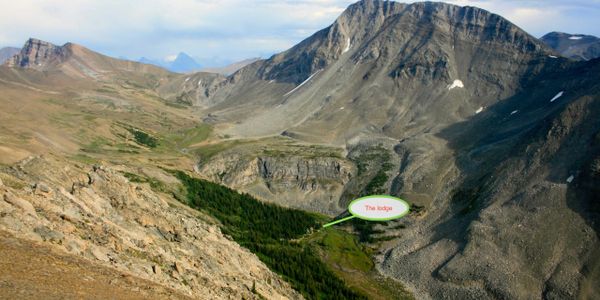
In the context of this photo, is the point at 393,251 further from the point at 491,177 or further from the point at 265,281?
the point at 265,281

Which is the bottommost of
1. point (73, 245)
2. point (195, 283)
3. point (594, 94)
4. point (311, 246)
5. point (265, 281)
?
point (311, 246)

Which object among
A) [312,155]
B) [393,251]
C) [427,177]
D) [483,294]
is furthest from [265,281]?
[312,155]

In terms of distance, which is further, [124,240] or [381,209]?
[381,209]

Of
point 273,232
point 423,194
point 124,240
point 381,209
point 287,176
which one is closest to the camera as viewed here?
point 124,240

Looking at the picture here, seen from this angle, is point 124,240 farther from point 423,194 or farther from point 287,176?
point 287,176

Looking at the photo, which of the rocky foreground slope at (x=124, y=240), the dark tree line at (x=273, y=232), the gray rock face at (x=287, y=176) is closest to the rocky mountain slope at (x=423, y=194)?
the rocky foreground slope at (x=124, y=240)

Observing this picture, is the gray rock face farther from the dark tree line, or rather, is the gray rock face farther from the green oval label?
the green oval label

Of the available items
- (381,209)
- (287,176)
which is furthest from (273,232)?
(287,176)

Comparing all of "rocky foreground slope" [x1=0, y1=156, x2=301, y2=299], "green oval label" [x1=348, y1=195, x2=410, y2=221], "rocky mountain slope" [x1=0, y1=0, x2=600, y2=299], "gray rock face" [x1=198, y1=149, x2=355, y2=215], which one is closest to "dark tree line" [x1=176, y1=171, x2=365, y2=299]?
"green oval label" [x1=348, y1=195, x2=410, y2=221]
